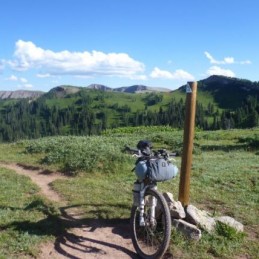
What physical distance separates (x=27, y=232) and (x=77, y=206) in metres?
2.28

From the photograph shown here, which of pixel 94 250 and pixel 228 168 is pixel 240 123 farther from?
pixel 94 250

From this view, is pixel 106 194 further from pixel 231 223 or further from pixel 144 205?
pixel 231 223

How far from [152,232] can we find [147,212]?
15.9 inches

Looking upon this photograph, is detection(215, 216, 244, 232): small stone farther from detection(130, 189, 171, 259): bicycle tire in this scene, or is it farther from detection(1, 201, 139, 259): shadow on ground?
detection(1, 201, 139, 259): shadow on ground

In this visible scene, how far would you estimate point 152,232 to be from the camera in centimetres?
820

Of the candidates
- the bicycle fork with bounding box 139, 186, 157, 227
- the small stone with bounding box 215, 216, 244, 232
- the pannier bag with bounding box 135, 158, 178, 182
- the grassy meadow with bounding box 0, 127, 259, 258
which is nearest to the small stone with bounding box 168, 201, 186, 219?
the grassy meadow with bounding box 0, 127, 259, 258

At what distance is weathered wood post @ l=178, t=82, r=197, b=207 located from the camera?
9.60 m

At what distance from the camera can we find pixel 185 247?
27.4ft

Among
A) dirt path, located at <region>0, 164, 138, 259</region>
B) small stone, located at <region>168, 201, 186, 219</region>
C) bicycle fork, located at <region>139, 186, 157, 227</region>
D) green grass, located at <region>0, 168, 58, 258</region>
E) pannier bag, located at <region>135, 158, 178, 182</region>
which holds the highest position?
pannier bag, located at <region>135, 158, 178, 182</region>

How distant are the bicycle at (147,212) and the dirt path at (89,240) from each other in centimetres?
34

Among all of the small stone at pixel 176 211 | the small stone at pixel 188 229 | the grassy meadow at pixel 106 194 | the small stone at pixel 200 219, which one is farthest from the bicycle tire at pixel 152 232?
the small stone at pixel 200 219

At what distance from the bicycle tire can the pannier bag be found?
30 cm

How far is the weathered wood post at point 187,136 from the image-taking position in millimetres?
9602

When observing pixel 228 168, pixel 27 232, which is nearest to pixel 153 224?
pixel 27 232
